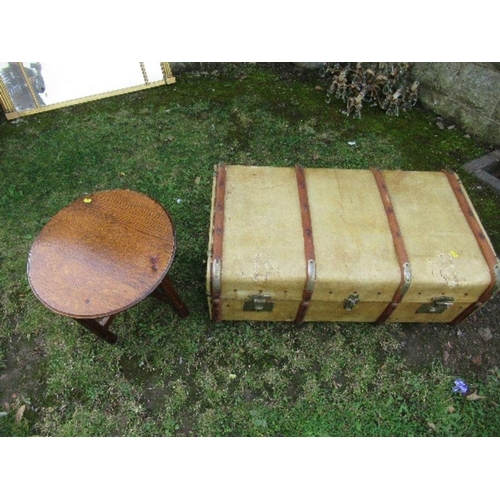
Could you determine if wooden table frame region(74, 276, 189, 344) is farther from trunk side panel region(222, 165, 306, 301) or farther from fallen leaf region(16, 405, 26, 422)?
fallen leaf region(16, 405, 26, 422)

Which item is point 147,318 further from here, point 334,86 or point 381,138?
point 334,86

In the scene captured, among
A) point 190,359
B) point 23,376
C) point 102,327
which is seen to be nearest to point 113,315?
point 102,327

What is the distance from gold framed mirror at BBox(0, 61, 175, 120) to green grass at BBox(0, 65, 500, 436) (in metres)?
0.88

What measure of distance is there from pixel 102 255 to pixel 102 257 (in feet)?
0.06

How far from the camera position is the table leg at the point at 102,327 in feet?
9.86

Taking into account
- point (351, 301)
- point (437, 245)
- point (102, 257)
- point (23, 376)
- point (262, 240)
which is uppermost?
point (102, 257)

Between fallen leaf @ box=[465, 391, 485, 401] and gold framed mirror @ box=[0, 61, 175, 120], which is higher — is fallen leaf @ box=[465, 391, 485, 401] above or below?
below

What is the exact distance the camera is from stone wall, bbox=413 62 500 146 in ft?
15.6

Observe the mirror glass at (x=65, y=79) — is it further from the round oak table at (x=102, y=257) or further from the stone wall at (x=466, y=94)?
the stone wall at (x=466, y=94)

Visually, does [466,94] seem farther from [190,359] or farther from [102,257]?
[102,257]

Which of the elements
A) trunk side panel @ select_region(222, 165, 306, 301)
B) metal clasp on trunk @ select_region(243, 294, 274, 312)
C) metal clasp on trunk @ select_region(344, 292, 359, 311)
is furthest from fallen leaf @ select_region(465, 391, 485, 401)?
metal clasp on trunk @ select_region(243, 294, 274, 312)

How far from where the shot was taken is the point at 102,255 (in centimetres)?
284

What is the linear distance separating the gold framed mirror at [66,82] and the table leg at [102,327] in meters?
3.70

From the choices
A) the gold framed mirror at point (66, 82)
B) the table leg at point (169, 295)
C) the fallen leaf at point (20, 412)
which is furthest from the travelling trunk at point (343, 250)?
the gold framed mirror at point (66, 82)
